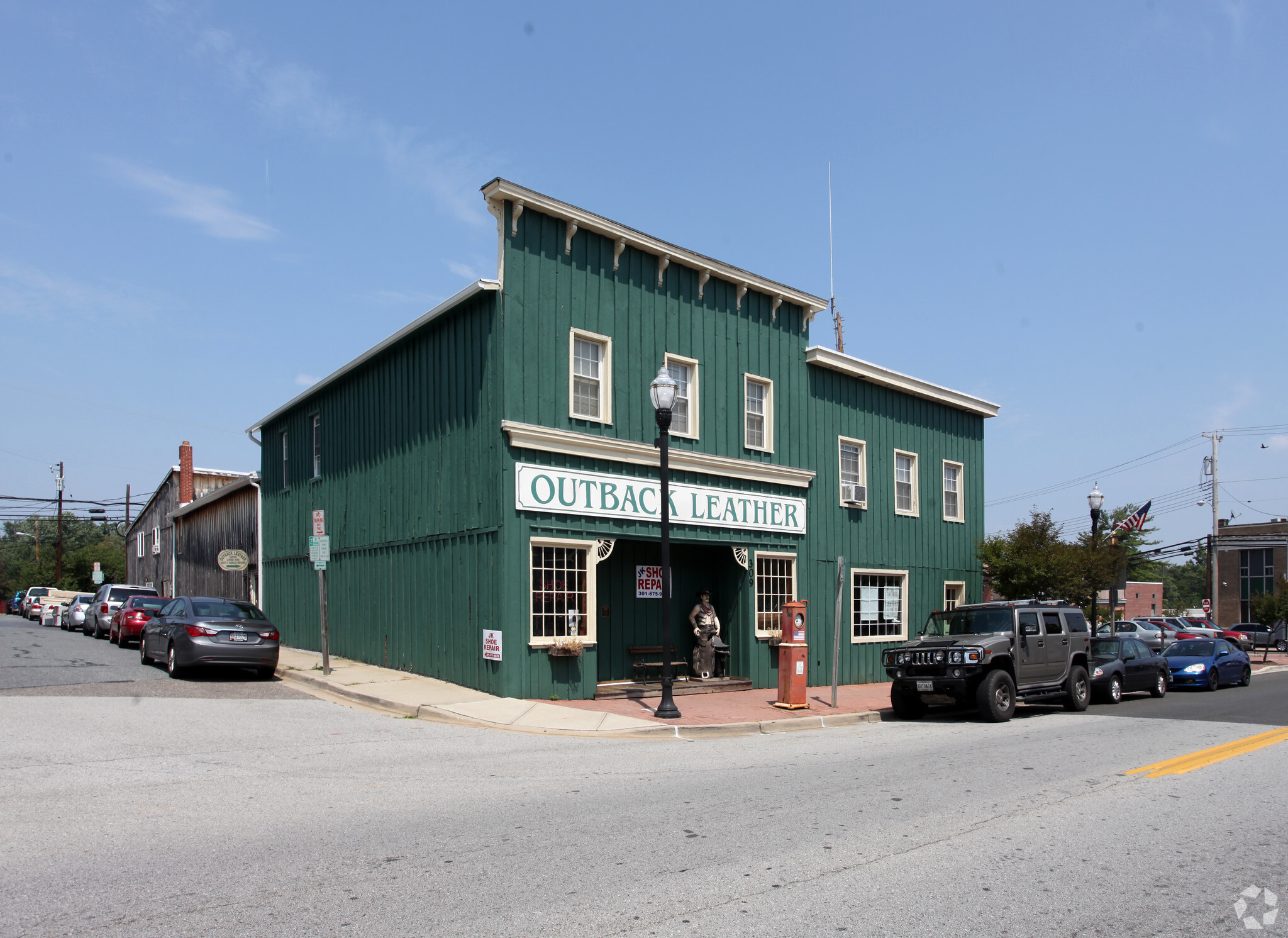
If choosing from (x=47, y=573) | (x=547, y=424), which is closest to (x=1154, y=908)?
(x=547, y=424)

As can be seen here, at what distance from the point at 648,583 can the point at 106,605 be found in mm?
18382

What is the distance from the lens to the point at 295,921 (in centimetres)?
482

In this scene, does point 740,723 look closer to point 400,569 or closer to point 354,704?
point 354,704

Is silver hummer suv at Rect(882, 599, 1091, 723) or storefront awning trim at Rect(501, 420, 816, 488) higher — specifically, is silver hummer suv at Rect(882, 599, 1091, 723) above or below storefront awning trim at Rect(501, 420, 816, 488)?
below

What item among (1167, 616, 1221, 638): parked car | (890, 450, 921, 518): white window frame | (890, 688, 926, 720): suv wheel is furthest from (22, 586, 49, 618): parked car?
(1167, 616, 1221, 638): parked car

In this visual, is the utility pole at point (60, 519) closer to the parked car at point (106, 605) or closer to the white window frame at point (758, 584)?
the parked car at point (106, 605)

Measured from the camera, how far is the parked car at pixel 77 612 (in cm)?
3209

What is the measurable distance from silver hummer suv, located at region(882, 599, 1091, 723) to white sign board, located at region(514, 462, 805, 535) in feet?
13.1

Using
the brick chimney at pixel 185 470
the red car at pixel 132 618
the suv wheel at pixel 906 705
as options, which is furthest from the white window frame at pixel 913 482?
the brick chimney at pixel 185 470

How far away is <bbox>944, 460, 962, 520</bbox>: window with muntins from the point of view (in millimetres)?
25047

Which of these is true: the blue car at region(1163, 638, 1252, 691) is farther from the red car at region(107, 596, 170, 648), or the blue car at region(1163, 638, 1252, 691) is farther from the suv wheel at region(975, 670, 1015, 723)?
the red car at region(107, 596, 170, 648)

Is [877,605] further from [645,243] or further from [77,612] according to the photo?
[77,612]

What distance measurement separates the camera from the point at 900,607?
23.0m

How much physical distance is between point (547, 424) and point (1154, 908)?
37.8ft
